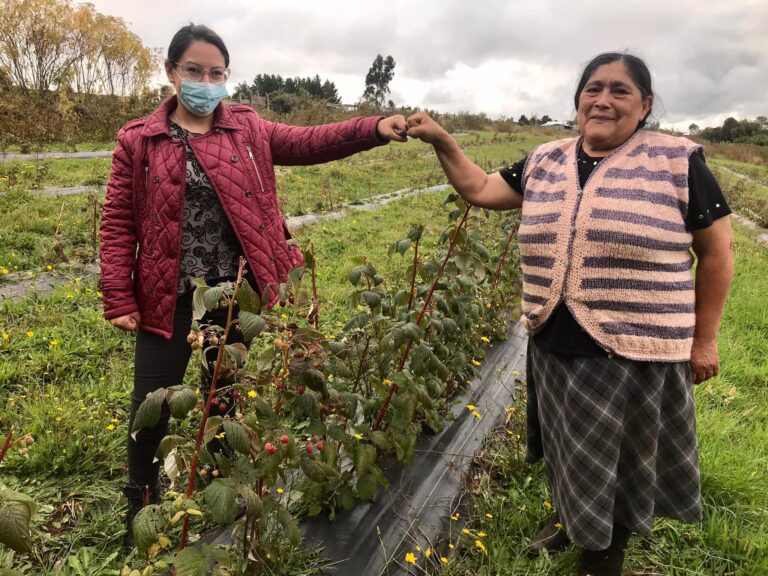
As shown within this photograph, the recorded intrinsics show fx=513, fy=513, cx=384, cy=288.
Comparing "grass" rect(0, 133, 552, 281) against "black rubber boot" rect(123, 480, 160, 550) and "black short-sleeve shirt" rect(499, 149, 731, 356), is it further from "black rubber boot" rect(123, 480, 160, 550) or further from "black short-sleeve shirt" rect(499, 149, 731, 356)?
"black short-sleeve shirt" rect(499, 149, 731, 356)

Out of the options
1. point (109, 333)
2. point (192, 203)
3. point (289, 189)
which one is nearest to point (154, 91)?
point (289, 189)

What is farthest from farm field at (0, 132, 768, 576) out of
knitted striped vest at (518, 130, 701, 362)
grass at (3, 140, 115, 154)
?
grass at (3, 140, 115, 154)

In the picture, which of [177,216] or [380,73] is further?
[380,73]

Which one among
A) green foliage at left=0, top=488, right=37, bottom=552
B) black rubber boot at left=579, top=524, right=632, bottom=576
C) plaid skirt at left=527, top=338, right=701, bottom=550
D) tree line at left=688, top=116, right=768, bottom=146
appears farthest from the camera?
tree line at left=688, top=116, right=768, bottom=146

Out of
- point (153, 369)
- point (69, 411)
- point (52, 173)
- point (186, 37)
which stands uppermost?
point (186, 37)

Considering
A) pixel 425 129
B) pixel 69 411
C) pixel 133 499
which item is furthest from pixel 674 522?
pixel 69 411

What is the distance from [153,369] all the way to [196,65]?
102 cm

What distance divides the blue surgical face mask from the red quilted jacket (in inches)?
2.1

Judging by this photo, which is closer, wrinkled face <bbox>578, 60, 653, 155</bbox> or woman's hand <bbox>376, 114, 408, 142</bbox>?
wrinkled face <bbox>578, 60, 653, 155</bbox>

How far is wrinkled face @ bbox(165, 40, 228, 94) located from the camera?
168cm

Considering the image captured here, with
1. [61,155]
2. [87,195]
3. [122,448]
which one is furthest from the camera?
[61,155]

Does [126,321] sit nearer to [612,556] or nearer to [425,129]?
[425,129]

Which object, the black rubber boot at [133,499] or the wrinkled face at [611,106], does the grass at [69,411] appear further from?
the wrinkled face at [611,106]

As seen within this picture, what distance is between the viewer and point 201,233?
172cm
